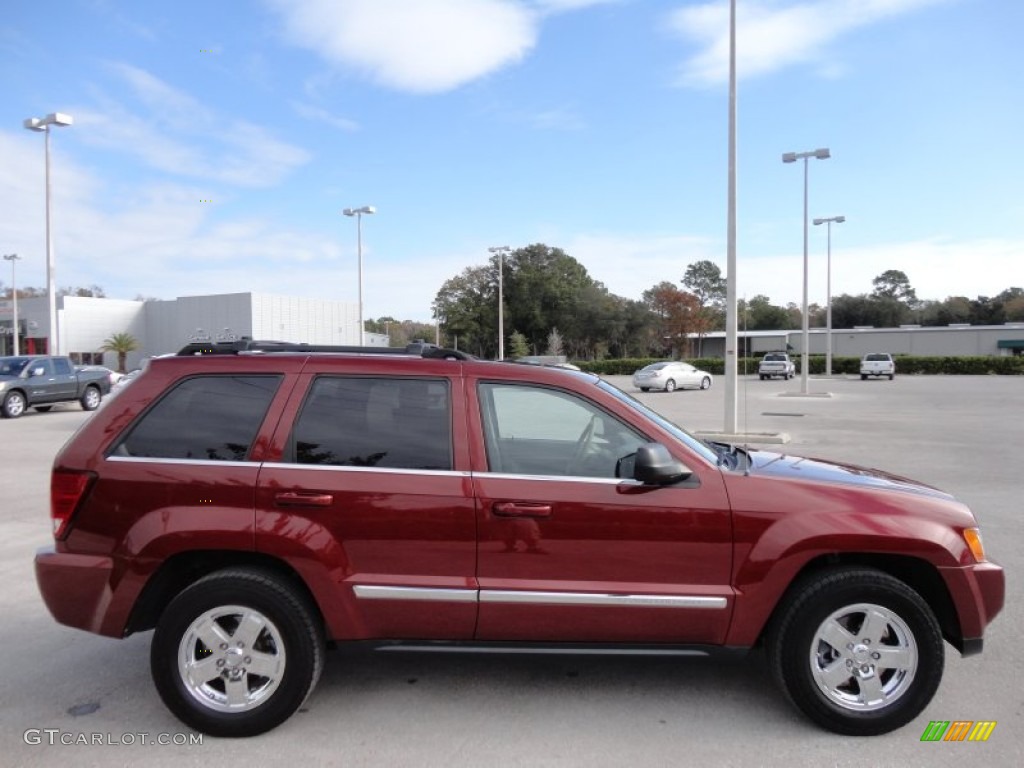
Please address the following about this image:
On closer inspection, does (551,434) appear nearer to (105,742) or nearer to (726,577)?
(726,577)

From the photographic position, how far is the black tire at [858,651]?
332 cm

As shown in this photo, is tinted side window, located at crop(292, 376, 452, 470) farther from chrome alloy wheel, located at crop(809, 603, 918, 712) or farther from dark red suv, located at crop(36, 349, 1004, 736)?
chrome alloy wheel, located at crop(809, 603, 918, 712)

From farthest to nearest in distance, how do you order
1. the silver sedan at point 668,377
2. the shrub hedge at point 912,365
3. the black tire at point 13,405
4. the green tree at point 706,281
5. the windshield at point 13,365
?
the green tree at point 706,281, the shrub hedge at point 912,365, the silver sedan at point 668,377, the windshield at point 13,365, the black tire at point 13,405

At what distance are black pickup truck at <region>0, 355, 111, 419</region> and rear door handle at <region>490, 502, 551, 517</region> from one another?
21709 millimetres

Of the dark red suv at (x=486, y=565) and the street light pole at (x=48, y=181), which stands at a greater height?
the street light pole at (x=48, y=181)

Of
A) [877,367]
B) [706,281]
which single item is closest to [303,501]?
[877,367]

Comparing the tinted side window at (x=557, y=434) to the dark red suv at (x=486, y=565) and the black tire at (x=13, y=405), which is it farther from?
the black tire at (x=13, y=405)

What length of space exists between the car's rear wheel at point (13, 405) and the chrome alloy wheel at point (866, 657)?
74.8 feet

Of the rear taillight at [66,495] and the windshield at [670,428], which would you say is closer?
the rear taillight at [66,495]

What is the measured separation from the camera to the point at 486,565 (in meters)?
3.34

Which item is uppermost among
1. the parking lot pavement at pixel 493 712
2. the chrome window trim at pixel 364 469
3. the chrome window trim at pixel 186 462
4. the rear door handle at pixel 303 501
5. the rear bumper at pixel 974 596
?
the chrome window trim at pixel 186 462

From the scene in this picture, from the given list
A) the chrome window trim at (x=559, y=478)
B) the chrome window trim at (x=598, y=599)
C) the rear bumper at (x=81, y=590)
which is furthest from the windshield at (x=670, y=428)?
the rear bumper at (x=81, y=590)

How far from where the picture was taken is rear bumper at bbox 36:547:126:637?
3389 millimetres

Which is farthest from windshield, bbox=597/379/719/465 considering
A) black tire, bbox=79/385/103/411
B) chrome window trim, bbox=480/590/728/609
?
black tire, bbox=79/385/103/411
